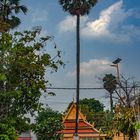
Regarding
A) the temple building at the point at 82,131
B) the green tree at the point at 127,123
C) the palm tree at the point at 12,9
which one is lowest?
the green tree at the point at 127,123

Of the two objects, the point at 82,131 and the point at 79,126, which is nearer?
the point at 82,131

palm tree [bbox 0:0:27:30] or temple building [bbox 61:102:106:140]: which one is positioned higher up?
palm tree [bbox 0:0:27:30]

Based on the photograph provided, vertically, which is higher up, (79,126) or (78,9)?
(78,9)

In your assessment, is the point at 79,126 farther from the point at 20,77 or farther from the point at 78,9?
the point at 20,77

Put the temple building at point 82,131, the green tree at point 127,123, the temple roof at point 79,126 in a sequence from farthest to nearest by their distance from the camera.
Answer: the temple roof at point 79,126 < the temple building at point 82,131 < the green tree at point 127,123

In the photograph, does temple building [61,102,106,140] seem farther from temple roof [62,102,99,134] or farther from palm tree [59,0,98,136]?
palm tree [59,0,98,136]

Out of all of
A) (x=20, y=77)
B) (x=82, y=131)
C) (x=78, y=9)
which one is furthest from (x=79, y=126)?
(x=20, y=77)

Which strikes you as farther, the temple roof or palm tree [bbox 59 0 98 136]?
the temple roof

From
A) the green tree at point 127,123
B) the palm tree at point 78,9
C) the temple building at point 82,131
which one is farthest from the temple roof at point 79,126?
the green tree at point 127,123

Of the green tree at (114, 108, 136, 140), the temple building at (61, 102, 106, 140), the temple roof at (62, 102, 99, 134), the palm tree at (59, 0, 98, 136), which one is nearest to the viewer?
the green tree at (114, 108, 136, 140)

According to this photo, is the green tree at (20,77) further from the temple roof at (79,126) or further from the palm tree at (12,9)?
the temple roof at (79,126)

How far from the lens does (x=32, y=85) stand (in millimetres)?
30141

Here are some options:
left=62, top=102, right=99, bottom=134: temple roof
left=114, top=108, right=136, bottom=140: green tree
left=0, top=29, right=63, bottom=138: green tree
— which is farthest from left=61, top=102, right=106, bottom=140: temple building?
left=0, top=29, right=63, bottom=138: green tree

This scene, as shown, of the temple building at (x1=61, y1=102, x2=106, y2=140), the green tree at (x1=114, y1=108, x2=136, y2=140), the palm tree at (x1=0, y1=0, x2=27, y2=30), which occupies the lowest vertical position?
the green tree at (x1=114, y1=108, x2=136, y2=140)
